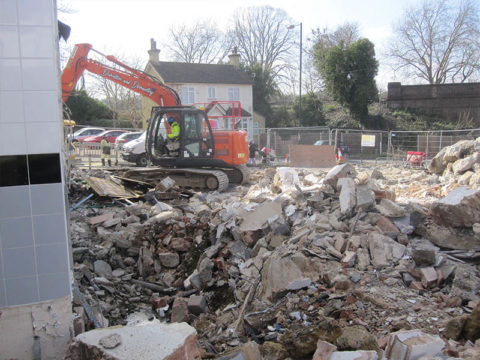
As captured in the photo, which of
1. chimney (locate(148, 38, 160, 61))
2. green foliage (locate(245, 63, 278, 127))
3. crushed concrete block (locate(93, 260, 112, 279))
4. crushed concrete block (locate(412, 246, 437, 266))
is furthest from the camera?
green foliage (locate(245, 63, 278, 127))

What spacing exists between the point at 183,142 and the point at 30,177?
9072mm

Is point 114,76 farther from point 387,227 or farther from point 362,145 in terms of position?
point 362,145

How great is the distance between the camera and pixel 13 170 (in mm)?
3135

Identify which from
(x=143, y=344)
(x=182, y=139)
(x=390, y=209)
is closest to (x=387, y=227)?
(x=390, y=209)

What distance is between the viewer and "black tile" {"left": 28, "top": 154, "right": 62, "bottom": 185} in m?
3.18

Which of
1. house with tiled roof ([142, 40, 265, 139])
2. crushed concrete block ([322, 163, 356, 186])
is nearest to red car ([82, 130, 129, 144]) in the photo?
house with tiled roof ([142, 40, 265, 139])

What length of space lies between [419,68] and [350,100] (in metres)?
11.5

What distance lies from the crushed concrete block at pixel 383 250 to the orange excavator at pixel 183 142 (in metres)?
7.01

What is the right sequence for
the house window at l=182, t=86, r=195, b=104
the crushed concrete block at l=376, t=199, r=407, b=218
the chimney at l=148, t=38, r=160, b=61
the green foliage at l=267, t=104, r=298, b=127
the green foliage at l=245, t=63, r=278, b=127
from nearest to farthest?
the crushed concrete block at l=376, t=199, r=407, b=218 < the house window at l=182, t=86, r=195, b=104 < the chimney at l=148, t=38, r=160, b=61 < the green foliage at l=267, t=104, r=298, b=127 < the green foliage at l=245, t=63, r=278, b=127

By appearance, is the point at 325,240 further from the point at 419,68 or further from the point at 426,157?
the point at 419,68

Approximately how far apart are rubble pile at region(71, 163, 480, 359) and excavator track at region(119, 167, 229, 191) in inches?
154

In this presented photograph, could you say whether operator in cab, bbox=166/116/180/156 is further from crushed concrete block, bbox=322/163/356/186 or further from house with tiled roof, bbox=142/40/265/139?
house with tiled roof, bbox=142/40/265/139

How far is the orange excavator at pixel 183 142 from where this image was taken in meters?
12.0

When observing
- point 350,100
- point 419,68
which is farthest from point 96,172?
point 419,68
